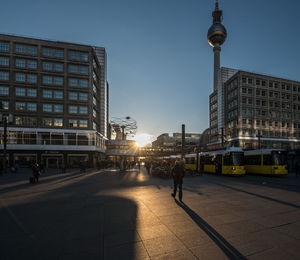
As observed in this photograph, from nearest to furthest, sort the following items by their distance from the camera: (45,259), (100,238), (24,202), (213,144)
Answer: (45,259) → (100,238) → (24,202) → (213,144)

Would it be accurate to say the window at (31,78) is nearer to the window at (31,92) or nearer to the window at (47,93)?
the window at (31,92)

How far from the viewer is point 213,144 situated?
64.8 m

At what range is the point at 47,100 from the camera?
37.6 m

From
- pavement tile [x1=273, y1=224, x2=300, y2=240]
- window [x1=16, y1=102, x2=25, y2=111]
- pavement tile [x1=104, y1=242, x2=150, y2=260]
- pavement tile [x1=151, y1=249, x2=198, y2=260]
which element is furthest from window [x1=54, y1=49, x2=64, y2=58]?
pavement tile [x1=273, y1=224, x2=300, y2=240]

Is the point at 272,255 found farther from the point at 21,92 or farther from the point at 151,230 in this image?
the point at 21,92

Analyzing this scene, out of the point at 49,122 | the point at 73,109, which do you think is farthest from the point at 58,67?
the point at 49,122

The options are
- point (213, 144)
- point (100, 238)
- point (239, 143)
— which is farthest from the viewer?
point (213, 144)

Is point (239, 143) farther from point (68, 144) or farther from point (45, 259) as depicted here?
point (45, 259)

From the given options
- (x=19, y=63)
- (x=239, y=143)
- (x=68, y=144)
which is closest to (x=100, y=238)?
(x=68, y=144)

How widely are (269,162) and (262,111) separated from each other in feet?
141

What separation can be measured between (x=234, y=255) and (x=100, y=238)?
3.02 metres

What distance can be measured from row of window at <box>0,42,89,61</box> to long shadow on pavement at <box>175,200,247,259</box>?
4211 cm

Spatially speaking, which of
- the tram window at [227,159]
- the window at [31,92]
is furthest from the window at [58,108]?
the tram window at [227,159]

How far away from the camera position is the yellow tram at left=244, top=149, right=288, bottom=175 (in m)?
18.9
